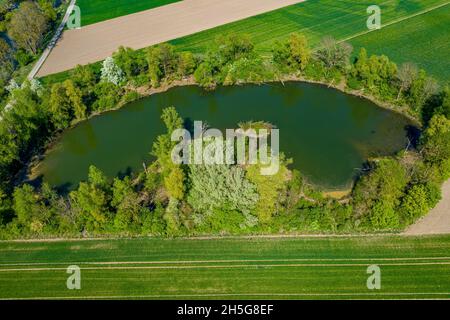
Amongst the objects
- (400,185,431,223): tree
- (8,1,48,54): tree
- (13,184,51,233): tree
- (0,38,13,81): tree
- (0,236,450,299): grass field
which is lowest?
(0,236,450,299): grass field

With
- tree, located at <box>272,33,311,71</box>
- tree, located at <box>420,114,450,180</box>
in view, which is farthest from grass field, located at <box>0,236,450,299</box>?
tree, located at <box>272,33,311,71</box>

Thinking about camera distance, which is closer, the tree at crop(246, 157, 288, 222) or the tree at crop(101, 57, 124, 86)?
the tree at crop(246, 157, 288, 222)

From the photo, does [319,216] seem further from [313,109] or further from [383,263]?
[313,109]

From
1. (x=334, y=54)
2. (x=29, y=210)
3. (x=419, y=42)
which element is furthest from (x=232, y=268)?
(x=419, y=42)

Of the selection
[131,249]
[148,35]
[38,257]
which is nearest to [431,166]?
[131,249]

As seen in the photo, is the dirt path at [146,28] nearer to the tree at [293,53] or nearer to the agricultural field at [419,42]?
the tree at [293,53]

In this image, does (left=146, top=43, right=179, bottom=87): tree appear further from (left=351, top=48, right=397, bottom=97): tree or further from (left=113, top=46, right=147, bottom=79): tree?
(left=351, top=48, right=397, bottom=97): tree
